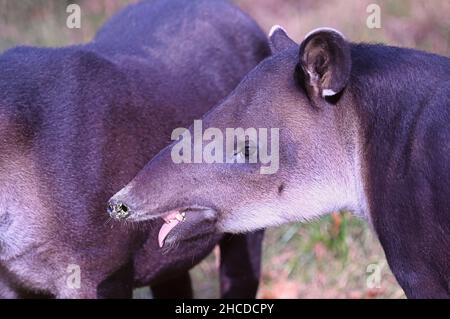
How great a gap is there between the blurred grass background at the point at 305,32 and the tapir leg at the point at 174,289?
21.3 inches

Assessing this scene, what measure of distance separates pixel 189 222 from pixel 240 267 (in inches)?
109

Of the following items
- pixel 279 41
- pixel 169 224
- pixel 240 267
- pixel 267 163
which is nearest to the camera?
pixel 267 163

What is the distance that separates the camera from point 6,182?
528 centimetres

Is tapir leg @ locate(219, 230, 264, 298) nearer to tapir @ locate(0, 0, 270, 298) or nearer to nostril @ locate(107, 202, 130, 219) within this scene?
tapir @ locate(0, 0, 270, 298)

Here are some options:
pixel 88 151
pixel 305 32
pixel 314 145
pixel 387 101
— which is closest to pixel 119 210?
pixel 314 145

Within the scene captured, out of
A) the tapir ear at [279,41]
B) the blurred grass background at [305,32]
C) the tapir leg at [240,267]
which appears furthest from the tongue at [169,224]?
the tapir leg at [240,267]

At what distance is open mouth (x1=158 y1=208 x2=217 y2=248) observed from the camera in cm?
456

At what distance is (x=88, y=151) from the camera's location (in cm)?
554

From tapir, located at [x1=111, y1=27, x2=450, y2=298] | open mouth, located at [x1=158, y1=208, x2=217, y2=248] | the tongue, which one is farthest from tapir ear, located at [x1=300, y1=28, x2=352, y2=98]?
the tongue

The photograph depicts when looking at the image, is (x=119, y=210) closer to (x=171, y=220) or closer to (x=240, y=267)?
(x=171, y=220)

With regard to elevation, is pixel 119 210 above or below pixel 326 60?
below

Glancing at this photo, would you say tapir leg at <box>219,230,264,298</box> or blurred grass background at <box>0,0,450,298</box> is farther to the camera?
blurred grass background at <box>0,0,450,298</box>
